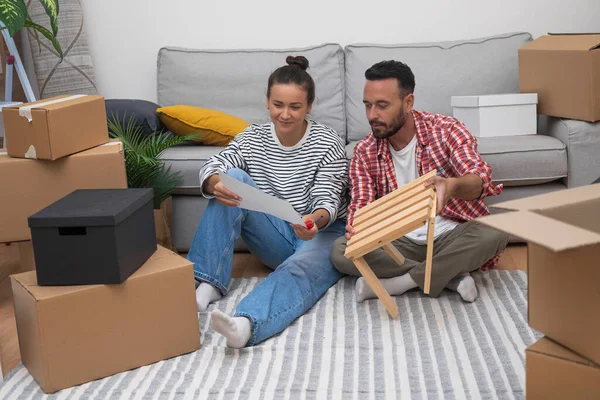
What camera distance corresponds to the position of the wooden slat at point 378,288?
7.41 ft

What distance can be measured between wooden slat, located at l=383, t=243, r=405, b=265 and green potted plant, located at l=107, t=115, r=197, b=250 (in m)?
0.95

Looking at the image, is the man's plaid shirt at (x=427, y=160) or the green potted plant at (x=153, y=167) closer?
the man's plaid shirt at (x=427, y=160)

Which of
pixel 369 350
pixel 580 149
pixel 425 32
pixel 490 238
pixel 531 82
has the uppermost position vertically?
pixel 425 32

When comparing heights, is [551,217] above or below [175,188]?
above

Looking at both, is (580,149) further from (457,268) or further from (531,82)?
(457,268)

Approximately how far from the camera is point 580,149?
9.48 ft

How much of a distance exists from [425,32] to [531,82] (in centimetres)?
68

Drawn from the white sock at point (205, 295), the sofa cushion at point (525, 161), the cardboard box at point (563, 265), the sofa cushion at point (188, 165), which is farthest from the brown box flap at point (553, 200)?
the sofa cushion at point (188, 165)

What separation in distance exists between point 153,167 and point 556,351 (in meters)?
1.82

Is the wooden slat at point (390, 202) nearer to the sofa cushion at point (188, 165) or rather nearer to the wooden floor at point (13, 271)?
the wooden floor at point (13, 271)

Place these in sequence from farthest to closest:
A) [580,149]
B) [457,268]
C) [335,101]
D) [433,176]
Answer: [335,101] < [580,149] < [457,268] < [433,176]

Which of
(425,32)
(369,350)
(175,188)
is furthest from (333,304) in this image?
(425,32)

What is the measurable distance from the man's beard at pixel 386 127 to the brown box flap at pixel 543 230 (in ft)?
3.70

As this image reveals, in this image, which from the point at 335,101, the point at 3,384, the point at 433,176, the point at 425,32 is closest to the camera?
the point at 3,384
